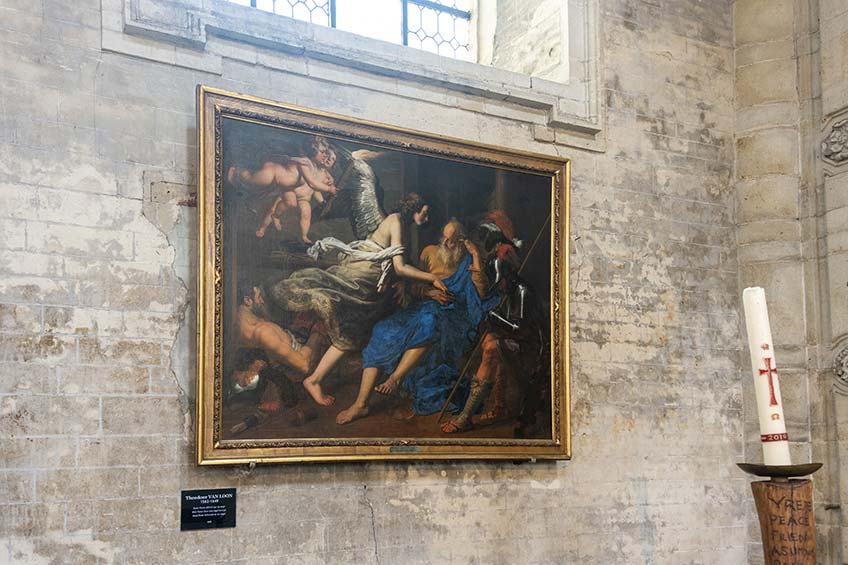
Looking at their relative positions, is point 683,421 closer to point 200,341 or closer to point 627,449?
point 627,449

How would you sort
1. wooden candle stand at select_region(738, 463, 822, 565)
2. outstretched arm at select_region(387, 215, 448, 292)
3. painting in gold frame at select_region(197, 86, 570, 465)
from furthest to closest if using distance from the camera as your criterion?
1. outstretched arm at select_region(387, 215, 448, 292)
2. painting in gold frame at select_region(197, 86, 570, 465)
3. wooden candle stand at select_region(738, 463, 822, 565)

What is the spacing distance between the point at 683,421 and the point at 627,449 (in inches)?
22.7

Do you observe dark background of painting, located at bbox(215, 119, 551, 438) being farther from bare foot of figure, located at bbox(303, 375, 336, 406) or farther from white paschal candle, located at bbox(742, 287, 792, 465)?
white paschal candle, located at bbox(742, 287, 792, 465)

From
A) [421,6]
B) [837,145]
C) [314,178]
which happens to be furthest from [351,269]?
[837,145]

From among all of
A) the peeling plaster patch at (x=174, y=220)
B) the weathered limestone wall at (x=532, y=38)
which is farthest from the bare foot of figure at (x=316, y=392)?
the weathered limestone wall at (x=532, y=38)

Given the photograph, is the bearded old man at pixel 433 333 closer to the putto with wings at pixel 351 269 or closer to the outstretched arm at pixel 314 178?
the putto with wings at pixel 351 269

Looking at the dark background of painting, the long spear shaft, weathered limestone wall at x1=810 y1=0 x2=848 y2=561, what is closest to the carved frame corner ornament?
weathered limestone wall at x1=810 y1=0 x2=848 y2=561

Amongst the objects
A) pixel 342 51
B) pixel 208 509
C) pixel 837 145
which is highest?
pixel 342 51

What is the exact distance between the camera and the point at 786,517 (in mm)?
3207

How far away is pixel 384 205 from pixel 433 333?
0.86 meters

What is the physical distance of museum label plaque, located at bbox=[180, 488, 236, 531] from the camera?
18.8 ft

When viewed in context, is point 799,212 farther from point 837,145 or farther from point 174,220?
point 174,220

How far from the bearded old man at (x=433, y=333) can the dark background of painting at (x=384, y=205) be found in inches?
3.6

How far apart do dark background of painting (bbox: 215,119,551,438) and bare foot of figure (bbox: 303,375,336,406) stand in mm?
74
